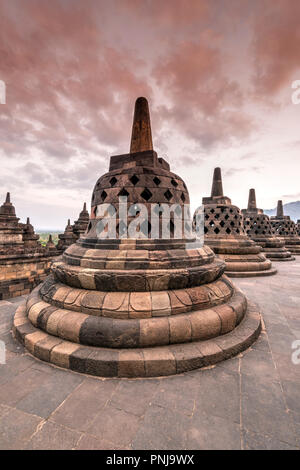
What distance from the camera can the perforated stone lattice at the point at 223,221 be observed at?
34.9 ft

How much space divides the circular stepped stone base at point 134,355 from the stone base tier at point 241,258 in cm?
631

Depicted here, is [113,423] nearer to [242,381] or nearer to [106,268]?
[242,381]

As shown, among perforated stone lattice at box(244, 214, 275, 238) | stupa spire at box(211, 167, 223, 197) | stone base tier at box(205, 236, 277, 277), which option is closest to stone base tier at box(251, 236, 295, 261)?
perforated stone lattice at box(244, 214, 275, 238)

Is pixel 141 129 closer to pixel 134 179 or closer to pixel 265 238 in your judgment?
pixel 134 179

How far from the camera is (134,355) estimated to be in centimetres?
273

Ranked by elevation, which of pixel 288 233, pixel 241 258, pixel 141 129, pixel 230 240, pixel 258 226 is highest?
pixel 141 129

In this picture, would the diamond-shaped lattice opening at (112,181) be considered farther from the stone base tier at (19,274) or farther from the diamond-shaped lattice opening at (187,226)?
the stone base tier at (19,274)

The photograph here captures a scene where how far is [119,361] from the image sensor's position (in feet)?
8.60

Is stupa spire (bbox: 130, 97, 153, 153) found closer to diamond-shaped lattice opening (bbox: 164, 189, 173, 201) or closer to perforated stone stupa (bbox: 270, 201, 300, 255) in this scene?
diamond-shaped lattice opening (bbox: 164, 189, 173, 201)

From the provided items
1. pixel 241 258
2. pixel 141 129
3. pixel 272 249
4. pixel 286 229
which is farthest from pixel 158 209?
Answer: pixel 286 229

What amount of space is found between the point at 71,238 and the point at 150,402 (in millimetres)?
17211

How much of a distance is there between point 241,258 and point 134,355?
27.1 feet

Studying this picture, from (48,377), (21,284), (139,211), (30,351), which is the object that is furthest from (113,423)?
(21,284)

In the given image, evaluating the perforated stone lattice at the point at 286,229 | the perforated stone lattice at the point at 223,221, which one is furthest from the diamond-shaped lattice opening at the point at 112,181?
the perforated stone lattice at the point at 286,229
